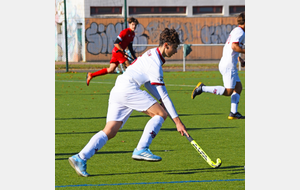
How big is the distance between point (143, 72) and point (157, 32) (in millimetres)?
33931

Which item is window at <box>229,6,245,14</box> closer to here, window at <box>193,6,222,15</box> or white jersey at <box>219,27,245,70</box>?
window at <box>193,6,222,15</box>

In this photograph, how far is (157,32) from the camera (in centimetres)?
3941

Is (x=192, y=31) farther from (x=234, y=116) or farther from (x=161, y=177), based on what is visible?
(x=161, y=177)

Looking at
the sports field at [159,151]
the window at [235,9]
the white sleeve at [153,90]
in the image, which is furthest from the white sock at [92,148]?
the window at [235,9]

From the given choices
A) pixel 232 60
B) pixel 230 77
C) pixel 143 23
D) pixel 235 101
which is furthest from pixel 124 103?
pixel 143 23

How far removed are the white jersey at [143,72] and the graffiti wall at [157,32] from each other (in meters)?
29.8

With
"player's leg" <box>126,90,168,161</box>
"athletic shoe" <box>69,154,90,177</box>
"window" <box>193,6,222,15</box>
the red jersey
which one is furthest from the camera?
"window" <box>193,6,222,15</box>

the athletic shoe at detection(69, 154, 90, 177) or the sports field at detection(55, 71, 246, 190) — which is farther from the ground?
the athletic shoe at detection(69, 154, 90, 177)

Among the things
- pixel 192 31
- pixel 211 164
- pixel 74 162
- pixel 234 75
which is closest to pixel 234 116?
pixel 234 75

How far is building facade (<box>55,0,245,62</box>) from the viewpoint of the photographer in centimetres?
3797

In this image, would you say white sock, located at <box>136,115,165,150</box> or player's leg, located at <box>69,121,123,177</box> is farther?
white sock, located at <box>136,115,165,150</box>

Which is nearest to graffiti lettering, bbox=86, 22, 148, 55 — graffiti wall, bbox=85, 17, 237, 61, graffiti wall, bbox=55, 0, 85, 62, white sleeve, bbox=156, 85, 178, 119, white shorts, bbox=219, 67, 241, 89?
graffiti wall, bbox=85, 17, 237, 61

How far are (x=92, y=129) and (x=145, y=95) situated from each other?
3.63 metres

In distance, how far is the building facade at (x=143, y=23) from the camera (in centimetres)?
3797
